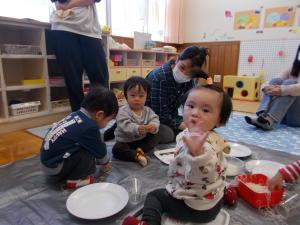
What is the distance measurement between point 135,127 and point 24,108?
100cm

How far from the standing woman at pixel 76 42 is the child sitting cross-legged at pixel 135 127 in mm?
715

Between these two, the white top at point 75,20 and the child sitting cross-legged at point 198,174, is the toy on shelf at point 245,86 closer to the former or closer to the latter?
the white top at point 75,20

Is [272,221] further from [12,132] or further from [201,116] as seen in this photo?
[12,132]

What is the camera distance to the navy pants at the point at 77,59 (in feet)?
5.45

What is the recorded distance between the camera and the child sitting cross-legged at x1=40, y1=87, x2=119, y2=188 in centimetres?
83

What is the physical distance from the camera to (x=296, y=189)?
887 mm

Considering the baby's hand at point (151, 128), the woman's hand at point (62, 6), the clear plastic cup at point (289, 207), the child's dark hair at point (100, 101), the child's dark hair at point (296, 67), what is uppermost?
the woman's hand at point (62, 6)

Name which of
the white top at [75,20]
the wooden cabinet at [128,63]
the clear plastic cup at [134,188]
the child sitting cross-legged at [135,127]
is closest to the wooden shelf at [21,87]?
A: the white top at [75,20]

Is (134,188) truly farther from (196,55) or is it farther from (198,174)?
(196,55)

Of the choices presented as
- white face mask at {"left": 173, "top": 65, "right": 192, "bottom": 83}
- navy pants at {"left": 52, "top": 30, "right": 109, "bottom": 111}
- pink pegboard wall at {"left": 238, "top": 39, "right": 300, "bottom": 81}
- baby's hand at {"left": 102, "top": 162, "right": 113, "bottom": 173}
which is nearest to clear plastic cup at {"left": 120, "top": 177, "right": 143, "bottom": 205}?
baby's hand at {"left": 102, "top": 162, "right": 113, "bottom": 173}

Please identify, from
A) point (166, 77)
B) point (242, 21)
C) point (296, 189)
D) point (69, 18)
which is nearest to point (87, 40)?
point (69, 18)

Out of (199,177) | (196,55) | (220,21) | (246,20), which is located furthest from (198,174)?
(220,21)

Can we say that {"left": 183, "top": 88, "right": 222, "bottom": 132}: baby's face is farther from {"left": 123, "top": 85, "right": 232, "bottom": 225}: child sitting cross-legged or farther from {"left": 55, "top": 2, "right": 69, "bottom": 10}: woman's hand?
{"left": 55, "top": 2, "right": 69, "bottom": 10}: woman's hand

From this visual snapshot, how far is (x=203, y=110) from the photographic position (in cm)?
61
